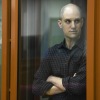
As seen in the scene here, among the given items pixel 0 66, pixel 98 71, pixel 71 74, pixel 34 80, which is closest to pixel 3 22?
pixel 0 66

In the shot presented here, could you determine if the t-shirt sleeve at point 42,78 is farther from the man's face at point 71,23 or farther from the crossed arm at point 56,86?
the man's face at point 71,23

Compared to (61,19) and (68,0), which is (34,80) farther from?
(68,0)

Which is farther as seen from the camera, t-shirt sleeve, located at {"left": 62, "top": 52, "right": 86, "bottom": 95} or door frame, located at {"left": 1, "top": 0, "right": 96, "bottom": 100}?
door frame, located at {"left": 1, "top": 0, "right": 96, "bottom": 100}

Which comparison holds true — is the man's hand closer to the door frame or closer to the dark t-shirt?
the dark t-shirt

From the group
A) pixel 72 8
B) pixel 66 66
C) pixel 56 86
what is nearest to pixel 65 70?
pixel 66 66

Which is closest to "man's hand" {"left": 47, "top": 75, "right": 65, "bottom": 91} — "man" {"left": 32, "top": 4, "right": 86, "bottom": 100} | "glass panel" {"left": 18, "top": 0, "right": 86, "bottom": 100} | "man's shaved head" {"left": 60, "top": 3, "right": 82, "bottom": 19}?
"man" {"left": 32, "top": 4, "right": 86, "bottom": 100}

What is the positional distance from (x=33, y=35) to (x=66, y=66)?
348 mm

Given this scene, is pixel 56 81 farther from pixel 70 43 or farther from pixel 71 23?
pixel 71 23

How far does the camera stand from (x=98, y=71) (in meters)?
1.71

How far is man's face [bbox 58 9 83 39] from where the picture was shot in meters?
1.77

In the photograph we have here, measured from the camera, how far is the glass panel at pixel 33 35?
72.1 inches

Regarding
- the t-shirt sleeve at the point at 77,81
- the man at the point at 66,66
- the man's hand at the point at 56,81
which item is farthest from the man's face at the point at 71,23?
the man's hand at the point at 56,81

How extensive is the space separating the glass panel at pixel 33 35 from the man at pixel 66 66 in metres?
0.05

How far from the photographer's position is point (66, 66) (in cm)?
178
